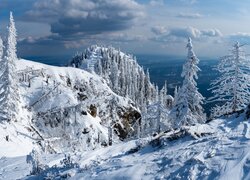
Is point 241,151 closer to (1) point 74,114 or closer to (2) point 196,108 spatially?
(2) point 196,108

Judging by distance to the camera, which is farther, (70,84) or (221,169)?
(70,84)

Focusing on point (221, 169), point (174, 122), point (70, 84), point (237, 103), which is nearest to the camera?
point (221, 169)

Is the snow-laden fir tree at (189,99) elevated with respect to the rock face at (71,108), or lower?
elevated

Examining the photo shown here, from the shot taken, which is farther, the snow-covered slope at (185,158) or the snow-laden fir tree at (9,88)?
the snow-laden fir tree at (9,88)

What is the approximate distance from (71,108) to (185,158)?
4746 centimetres

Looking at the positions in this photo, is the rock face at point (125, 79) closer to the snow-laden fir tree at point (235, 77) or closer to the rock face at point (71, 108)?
the rock face at point (71, 108)

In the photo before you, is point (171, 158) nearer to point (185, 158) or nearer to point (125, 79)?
point (185, 158)

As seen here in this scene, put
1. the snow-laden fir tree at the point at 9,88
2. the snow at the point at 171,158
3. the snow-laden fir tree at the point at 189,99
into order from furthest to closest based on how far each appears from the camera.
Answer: the snow-laden fir tree at the point at 9,88 → the snow-laden fir tree at the point at 189,99 → the snow at the point at 171,158

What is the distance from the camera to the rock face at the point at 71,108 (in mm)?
54562

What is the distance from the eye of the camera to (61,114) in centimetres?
5591

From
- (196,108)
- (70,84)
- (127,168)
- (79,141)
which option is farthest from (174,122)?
(70,84)

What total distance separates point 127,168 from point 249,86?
25.1m

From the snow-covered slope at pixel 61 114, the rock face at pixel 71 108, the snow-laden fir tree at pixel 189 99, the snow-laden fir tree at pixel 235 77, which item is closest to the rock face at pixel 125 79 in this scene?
the rock face at pixel 71 108

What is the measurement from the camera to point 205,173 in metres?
10.4
